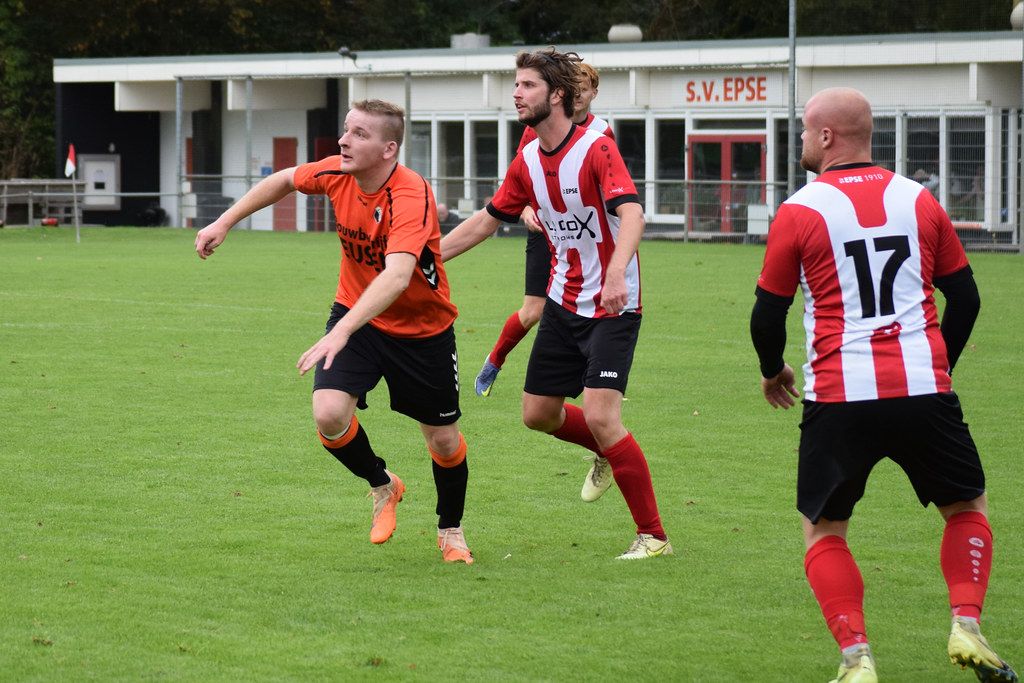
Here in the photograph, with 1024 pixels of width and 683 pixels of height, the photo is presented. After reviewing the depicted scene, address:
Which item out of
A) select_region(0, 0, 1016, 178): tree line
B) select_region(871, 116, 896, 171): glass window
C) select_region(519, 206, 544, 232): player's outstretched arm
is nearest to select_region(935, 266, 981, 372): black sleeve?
select_region(519, 206, 544, 232): player's outstretched arm

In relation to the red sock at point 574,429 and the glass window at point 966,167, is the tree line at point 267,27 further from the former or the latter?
the red sock at point 574,429

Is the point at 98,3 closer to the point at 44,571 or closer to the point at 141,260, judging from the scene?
the point at 141,260

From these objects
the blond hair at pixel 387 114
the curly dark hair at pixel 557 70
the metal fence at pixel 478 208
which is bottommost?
the blond hair at pixel 387 114

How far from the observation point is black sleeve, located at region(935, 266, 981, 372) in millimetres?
4254

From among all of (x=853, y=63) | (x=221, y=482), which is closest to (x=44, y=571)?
(x=221, y=482)

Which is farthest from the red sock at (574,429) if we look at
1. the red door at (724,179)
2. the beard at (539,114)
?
the red door at (724,179)

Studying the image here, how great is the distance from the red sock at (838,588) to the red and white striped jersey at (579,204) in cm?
201

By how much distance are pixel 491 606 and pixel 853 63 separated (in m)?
24.6

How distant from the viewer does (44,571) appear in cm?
532

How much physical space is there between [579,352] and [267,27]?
44823mm

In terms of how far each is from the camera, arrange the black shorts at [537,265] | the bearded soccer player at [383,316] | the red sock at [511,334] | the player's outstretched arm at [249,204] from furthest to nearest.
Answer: the red sock at [511,334]
the black shorts at [537,265]
the player's outstretched arm at [249,204]
the bearded soccer player at [383,316]

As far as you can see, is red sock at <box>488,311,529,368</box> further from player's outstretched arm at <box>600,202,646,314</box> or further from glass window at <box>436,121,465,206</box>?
glass window at <box>436,121,465,206</box>

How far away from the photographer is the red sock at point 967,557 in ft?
13.7

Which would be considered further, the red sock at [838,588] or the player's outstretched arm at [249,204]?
the player's outstretched arm at [249,204]
